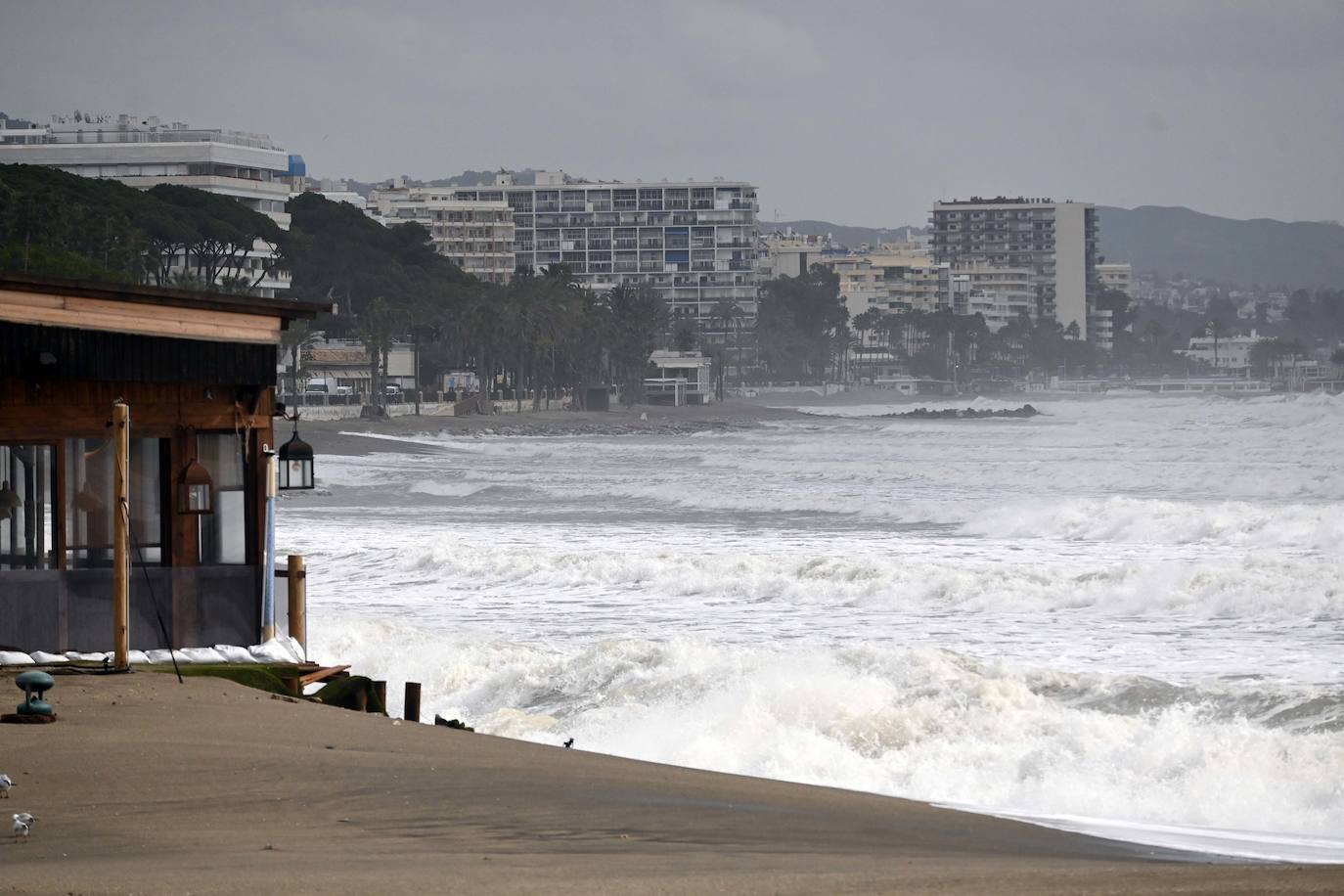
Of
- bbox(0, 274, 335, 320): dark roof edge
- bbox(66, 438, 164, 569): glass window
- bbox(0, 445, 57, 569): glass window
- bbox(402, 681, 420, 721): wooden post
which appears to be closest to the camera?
bbox(0, 274, 335, 320): dark roof edge

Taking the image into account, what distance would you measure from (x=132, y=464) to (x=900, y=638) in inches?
430

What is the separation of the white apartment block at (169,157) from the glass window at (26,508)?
404 feet

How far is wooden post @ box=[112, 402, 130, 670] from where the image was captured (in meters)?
11.6

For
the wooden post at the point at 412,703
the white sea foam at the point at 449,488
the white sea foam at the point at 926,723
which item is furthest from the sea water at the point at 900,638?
the white sea foam at the point at 449,488

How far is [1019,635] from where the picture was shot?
2102cm

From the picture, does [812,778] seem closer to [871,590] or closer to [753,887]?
[753,887]

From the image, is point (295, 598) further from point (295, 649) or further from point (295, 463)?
point (295, 463)

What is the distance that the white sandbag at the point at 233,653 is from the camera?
41.6 ft

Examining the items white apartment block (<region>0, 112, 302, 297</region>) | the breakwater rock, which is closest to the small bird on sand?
white apartment block (<region>0, 112, 302, 297</region>)

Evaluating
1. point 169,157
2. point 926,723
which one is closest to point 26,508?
point 926,723

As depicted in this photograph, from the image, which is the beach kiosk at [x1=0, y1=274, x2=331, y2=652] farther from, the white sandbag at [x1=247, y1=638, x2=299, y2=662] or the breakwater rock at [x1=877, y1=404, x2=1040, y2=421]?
the breakwater rock at [x1=877, y1=404, x2=1040, y2=421]

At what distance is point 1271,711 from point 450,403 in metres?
113

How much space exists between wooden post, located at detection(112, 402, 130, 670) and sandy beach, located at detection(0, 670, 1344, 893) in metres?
0.33

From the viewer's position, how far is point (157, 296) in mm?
12156
